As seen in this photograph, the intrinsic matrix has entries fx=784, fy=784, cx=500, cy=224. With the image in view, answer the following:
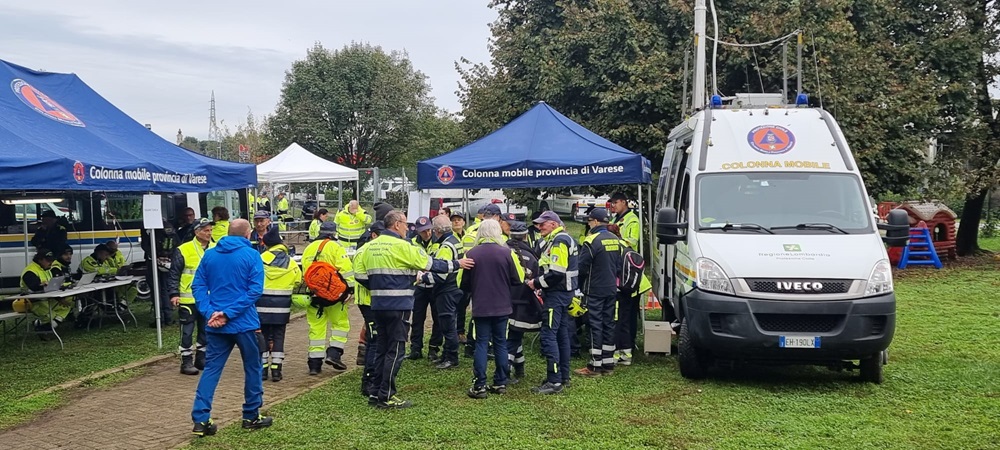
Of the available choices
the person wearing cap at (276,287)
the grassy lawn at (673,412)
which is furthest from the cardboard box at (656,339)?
the person wearing cap at (276,287)

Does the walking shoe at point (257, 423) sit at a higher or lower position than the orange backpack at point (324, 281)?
lower

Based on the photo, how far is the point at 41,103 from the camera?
9.88 meters

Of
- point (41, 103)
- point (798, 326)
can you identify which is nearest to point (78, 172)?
point (41, 103)

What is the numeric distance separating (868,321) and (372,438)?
4482 millimetres

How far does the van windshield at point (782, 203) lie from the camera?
7746 mm

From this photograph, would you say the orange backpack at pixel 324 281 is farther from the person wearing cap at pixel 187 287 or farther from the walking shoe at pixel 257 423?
the walking shoe at pixel 257 423

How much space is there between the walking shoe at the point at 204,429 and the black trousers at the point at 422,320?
9.61 feet

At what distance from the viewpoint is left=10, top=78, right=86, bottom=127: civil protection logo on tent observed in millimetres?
9664

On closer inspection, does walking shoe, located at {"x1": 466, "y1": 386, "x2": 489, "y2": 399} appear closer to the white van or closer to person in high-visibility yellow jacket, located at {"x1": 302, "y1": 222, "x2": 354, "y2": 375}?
person in high-visibility yellow jacket, located at {"x1": 302, "y1": 222, "x2": 354, "y2": 375}

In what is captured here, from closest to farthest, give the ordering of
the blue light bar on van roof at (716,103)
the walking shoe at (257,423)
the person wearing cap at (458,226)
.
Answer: the walking shoe at (257,423)
the blue light bar on van roof at (716,103)
the person wearing cap at (458,226)

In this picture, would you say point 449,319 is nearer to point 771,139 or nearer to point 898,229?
point 771,139

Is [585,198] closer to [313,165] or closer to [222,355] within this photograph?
[313,165]

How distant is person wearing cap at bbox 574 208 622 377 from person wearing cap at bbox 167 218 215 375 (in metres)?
4.09

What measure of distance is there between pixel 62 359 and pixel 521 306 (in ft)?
19.1
